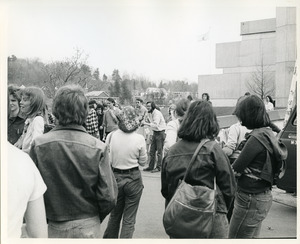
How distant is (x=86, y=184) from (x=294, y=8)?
2150 mm

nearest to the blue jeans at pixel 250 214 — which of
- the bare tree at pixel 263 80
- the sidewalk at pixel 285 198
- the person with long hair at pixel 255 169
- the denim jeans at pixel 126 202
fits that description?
the person with long hair at pixel 255 169

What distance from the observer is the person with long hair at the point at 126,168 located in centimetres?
321

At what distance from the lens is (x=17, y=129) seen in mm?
3215

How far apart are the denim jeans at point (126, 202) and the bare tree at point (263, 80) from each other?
21.8 m

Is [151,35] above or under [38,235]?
above

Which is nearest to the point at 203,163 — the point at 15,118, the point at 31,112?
the point at 31,112

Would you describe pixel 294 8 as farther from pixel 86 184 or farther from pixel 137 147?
pixel 86 184

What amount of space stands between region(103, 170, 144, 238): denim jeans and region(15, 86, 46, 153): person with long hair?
0.77 meters

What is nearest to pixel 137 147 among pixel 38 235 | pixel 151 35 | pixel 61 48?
pixel 151 35

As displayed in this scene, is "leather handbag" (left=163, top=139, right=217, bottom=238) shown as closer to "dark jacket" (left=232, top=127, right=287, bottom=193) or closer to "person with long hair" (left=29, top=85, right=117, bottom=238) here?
"person with long hair" (left=29, top=85, right=117, bottom=238)

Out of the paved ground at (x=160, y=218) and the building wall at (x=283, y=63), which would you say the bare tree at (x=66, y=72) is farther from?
the building wall at (x=283, y=63)

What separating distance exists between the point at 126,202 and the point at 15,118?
1208 mm

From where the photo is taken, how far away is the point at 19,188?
1.46 metres
